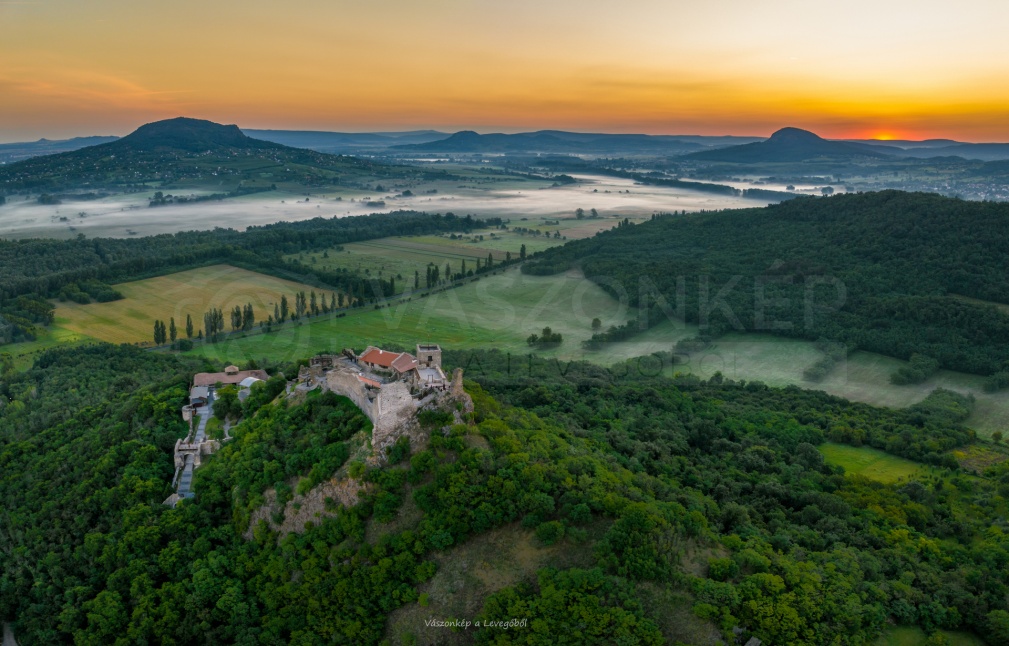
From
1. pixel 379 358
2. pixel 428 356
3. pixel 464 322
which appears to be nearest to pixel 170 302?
pixel 464 322

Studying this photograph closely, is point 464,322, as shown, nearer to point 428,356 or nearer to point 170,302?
point 170,302

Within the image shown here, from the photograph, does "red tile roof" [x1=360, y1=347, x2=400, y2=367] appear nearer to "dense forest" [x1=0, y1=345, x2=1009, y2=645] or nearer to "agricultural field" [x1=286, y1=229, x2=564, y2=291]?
"dense forest" [x1=0, y1=345, x2=1009, y2=645]

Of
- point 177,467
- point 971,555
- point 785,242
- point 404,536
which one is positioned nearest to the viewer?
point 404,536

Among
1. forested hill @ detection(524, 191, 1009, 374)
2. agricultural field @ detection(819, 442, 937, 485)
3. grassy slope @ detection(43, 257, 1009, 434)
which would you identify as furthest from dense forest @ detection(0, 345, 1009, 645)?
forested hill @ detection(524, 191, 1009, 374)

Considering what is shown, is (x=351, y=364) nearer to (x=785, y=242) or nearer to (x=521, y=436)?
(x=521, y=436)

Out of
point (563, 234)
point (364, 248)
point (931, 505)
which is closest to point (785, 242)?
point (563, 234)

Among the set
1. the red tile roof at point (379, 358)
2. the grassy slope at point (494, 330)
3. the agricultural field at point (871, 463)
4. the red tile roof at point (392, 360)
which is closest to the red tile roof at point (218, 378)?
the red tile roof at point (379, 358)
